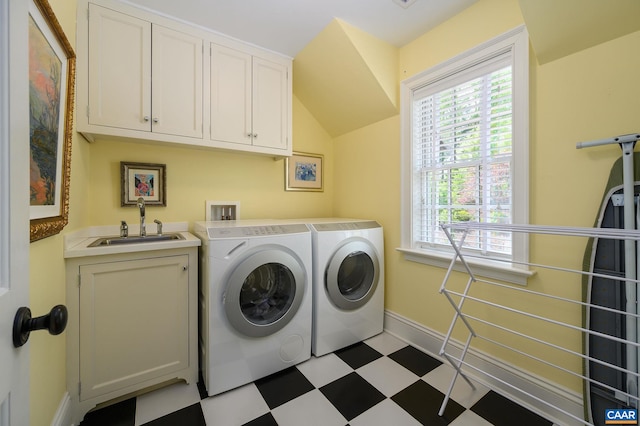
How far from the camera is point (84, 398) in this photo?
1.34 metres

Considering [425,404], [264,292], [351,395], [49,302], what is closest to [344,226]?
[264,292]

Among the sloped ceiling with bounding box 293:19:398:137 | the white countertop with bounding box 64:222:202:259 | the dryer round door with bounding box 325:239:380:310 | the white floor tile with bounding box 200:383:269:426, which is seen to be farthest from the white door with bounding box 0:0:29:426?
the sloped ceiling with bounding box 293:19:398:137

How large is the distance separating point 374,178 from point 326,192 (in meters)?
0.68

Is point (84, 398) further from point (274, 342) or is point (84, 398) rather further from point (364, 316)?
point (364, 316)

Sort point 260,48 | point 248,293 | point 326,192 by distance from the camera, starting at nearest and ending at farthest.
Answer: point 248,293
point 260,48
point 326,192

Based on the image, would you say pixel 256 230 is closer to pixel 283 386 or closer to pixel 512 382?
pixel 283 386

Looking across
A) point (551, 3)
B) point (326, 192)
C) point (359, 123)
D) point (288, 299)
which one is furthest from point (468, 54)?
point (288, 299)

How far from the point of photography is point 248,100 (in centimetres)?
201

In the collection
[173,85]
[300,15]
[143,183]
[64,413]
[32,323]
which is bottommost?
[64,413]

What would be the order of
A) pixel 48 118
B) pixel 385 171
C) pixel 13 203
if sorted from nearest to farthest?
pixel 13 203 < pixel 48 118 < pixel 385 171

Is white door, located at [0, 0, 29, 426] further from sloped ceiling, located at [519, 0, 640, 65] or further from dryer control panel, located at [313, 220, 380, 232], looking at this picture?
sloped ceiling, located at [519, 0, 640, 65]

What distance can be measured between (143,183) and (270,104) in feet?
3.74

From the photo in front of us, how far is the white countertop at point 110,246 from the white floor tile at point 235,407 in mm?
900

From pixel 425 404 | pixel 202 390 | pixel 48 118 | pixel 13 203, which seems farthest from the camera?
pixel 202 390
